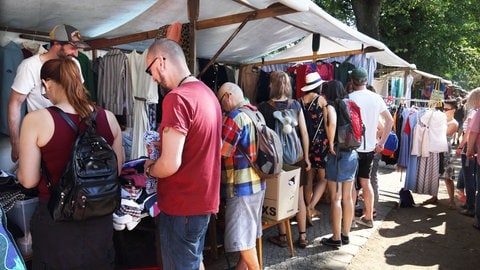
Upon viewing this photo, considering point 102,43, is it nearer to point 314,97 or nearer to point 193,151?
point 314,97

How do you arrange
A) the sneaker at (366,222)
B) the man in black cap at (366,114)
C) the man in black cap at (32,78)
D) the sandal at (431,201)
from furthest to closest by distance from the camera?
the sandal at (431,201) < the sneaker at (366,222) < the man in black cap at (366,114) < the man in black cap at (32,78)

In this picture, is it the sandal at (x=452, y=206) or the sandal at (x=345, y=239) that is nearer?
the sandal at (x=345, y=239)

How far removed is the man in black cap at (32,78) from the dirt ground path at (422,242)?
10.7 ft

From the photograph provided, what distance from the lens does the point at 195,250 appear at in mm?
2018

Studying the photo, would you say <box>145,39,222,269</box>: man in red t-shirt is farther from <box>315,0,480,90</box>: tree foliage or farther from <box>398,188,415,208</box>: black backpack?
<box>315,0,480,90</box>: tree foliage

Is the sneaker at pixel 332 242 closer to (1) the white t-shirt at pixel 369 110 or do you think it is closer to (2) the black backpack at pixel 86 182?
(1) the white t-shirt at pixel 369 110

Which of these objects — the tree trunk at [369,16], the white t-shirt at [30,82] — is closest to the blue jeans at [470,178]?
the white t-shirt at [30,82]

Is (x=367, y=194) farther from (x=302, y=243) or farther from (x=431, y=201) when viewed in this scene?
(x=431, y=201)

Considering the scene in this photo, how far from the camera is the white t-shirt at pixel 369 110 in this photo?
4250mm

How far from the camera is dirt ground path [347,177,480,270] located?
3846 millimetres

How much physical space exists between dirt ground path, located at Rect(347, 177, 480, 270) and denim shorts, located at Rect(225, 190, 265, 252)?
160cm

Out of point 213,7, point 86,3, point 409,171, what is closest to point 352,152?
point 213,7

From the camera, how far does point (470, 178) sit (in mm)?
5348

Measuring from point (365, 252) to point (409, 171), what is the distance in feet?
7.71
